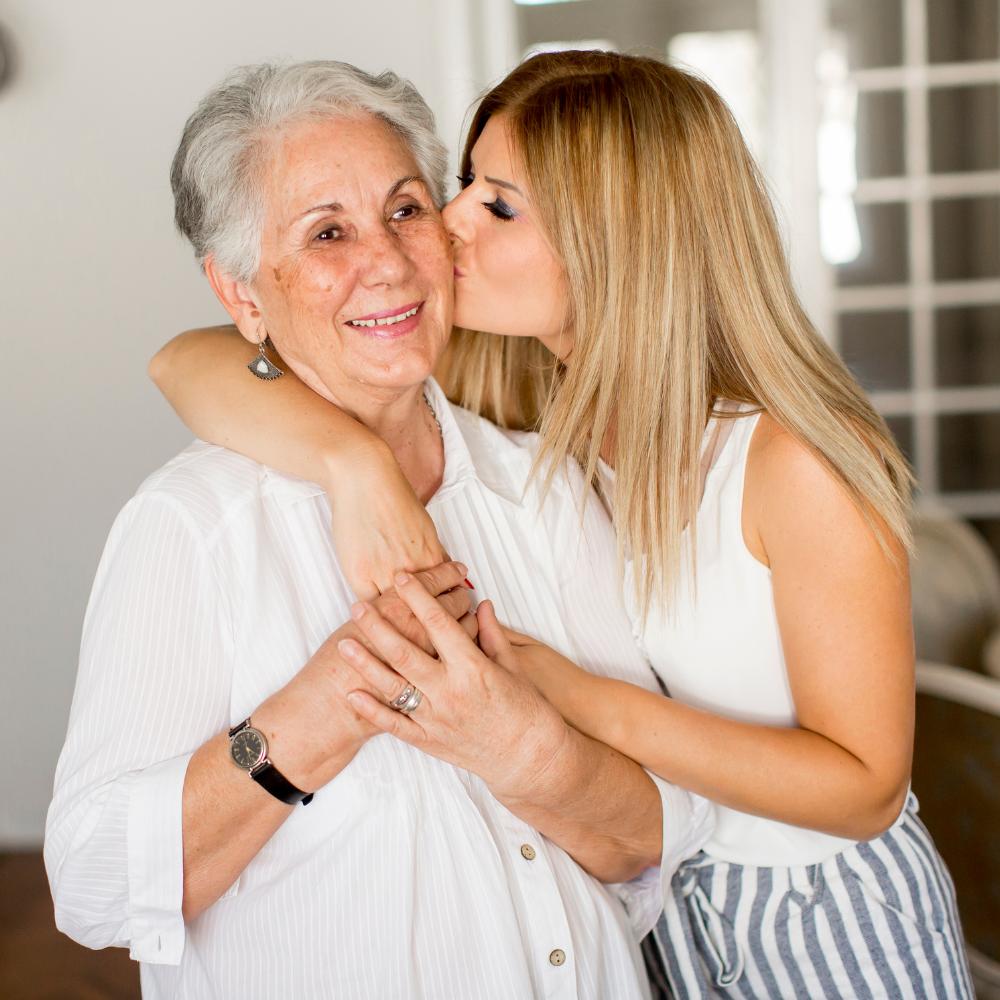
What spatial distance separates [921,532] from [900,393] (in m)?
2.06

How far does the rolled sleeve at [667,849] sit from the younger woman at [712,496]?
0.05m

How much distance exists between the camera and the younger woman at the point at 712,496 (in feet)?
4.42

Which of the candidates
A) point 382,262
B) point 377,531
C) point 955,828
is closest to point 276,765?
point 377,531

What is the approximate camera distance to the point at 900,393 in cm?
475

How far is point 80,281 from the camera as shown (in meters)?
2.83

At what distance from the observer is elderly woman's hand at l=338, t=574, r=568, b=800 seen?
3.76 ft

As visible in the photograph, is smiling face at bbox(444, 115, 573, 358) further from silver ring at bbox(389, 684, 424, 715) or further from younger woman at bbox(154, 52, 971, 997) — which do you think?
silver ring at bbox(389, 684, 424, 715)

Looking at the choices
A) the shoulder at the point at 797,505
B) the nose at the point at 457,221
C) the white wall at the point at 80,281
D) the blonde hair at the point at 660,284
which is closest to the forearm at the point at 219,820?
the blonde hair at the point at 660,284

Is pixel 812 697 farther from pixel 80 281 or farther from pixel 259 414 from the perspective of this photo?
pixel 80 281

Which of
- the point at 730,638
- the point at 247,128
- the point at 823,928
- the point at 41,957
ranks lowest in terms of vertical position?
the point at 41,957

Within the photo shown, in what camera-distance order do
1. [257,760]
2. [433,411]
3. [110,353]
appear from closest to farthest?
1. [257,760]
2. [433,411]
3. [110,353]

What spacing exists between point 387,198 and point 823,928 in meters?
1.12

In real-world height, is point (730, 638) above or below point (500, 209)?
below

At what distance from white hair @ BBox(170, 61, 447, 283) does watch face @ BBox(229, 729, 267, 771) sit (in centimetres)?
60
